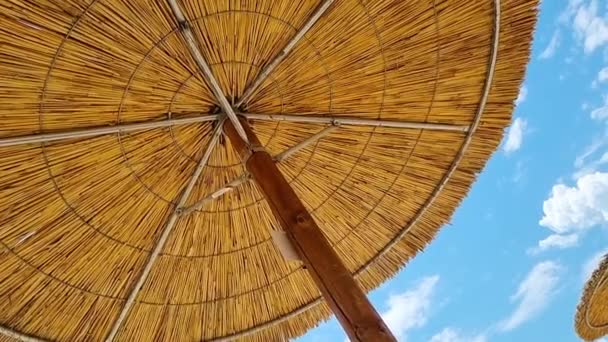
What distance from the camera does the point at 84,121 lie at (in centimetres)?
302

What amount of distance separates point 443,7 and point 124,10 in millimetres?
1663

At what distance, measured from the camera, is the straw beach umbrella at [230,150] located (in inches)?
108

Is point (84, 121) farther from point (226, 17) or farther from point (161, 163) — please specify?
point (226, 17)

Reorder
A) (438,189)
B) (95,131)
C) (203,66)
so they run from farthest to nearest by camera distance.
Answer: (438,189) → (95,131) → (203,66)

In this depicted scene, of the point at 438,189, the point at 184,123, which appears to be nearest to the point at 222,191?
the point at 184,123

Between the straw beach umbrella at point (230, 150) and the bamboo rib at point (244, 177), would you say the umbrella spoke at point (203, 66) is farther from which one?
the bamboo rib at point (244, 177)

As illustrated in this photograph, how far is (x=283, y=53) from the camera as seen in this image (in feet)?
10.2

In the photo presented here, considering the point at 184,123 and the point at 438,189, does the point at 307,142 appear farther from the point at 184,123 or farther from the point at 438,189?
the point at 438,189

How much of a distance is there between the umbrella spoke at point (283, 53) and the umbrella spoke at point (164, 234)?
279 millimetres

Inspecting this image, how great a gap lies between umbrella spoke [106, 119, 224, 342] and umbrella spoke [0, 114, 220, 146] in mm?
197

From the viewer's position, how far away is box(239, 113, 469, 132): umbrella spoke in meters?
3.35

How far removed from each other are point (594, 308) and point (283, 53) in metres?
4.78

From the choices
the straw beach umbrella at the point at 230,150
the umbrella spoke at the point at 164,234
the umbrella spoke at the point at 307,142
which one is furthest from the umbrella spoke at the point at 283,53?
the umbrella spoke at the point at 307,142

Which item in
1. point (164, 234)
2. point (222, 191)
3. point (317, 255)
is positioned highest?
point (222, 191)
